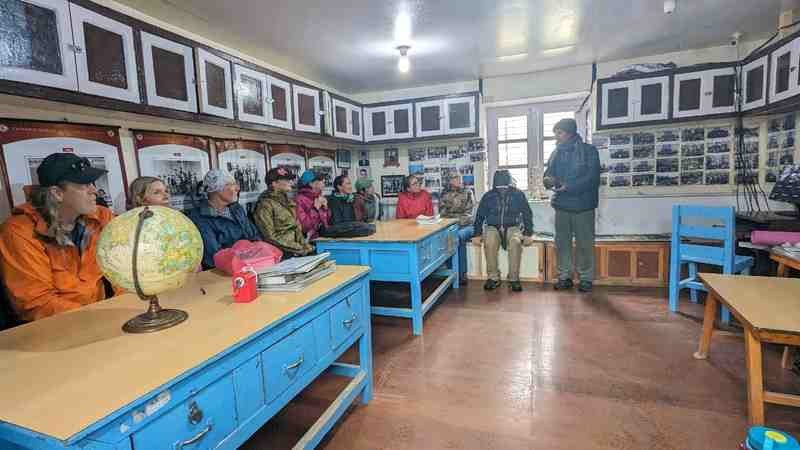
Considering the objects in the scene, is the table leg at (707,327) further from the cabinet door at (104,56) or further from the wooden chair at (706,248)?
the cabinet door at (104,56)

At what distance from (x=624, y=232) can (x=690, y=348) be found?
2.20 metres

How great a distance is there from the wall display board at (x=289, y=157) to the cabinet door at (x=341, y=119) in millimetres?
446

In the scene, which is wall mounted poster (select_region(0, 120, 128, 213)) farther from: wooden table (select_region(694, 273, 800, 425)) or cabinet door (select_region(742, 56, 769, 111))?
cabinet door (select_region(742, 56, 769, 111))

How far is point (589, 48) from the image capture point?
385cm

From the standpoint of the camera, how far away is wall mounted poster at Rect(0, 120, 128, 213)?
1.91 metres

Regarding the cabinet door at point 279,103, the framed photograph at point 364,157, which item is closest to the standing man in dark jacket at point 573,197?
the framed photograph at point 364,157

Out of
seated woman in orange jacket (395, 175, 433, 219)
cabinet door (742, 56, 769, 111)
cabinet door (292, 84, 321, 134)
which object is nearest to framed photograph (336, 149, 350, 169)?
seated woman in orange jacket (395, 175, 433, 219)

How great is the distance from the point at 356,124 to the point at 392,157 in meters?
0.82

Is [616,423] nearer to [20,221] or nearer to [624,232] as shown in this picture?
[20,221]

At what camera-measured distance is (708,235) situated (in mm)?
2955

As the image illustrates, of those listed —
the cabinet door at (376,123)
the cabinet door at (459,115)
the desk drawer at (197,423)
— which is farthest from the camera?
the cabinet door at (376,123)

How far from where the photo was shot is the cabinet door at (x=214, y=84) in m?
2.59

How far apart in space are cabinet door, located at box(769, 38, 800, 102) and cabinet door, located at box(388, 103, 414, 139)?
334cm

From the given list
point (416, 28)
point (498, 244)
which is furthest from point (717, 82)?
point (416, 28)
